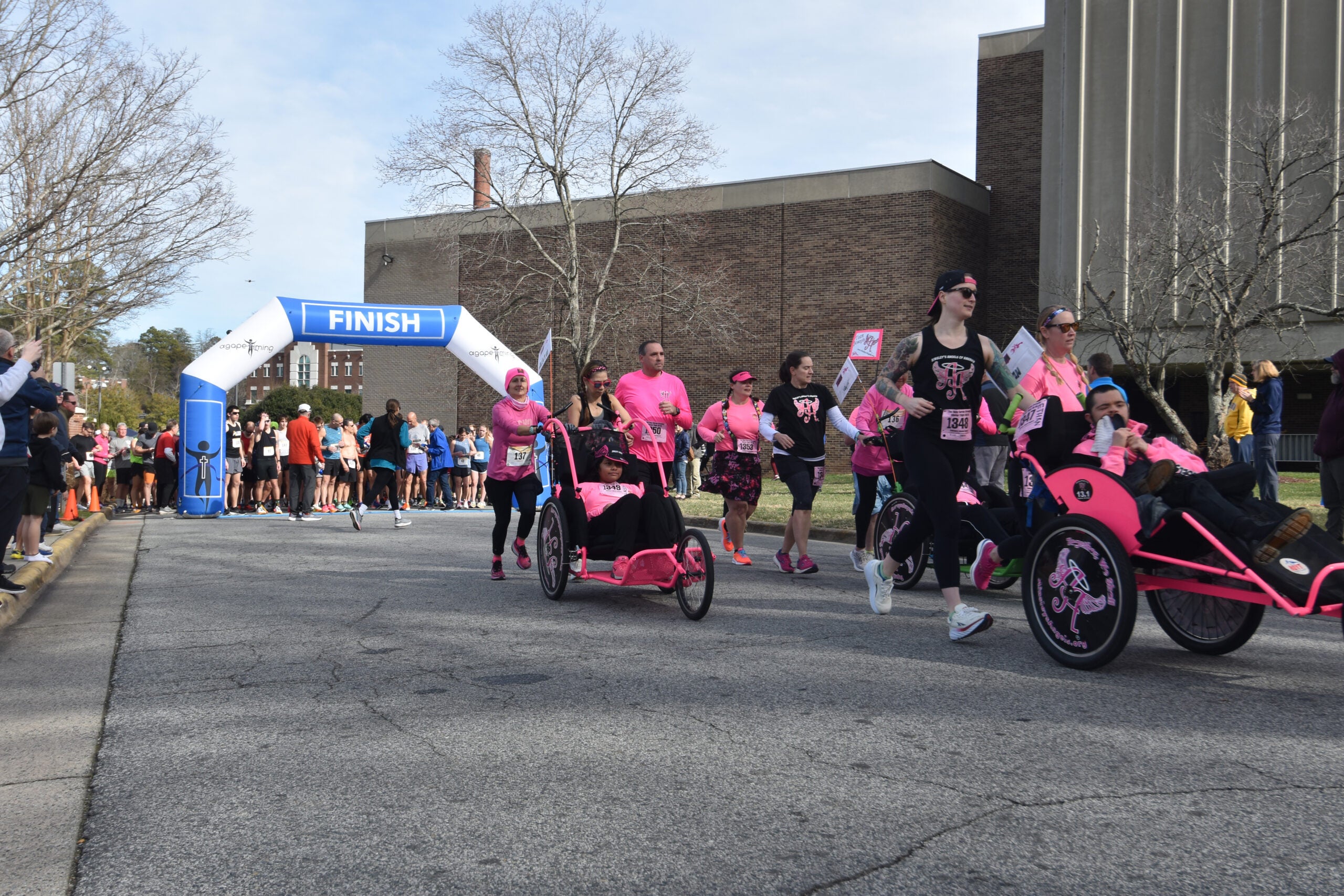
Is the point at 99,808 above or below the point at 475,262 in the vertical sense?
below

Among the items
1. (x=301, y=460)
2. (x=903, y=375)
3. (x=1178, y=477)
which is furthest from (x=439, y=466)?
(x=1178, y=477)

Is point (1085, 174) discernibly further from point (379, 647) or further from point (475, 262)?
point (379, 647)

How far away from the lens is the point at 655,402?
9.02m

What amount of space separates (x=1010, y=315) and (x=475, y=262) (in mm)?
19915

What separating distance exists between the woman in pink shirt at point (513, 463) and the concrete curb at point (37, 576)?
346 cm

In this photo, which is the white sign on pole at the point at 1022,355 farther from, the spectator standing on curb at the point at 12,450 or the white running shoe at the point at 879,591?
the spectator standing on curb at the point at 12,450

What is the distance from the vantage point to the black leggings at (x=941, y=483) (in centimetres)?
619

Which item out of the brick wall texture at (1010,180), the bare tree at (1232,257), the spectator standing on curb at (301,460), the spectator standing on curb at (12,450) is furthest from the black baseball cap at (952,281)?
the brick wall texture at (1010,180)

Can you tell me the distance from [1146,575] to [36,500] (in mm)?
9029

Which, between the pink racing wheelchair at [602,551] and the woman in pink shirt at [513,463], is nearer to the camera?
the pink racing wheelchair at [602,551]

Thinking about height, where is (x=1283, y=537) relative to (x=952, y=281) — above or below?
below

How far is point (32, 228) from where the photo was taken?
14852mm

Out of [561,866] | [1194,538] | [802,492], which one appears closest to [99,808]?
[561,866]

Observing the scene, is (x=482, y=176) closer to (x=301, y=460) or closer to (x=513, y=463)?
(x=301, y=460)
